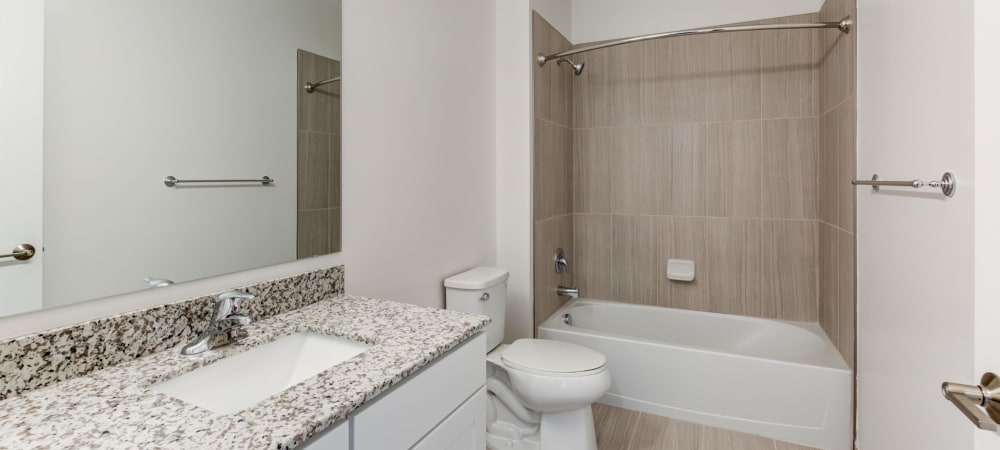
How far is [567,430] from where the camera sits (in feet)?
5.95

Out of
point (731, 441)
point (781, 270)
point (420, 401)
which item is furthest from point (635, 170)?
point (420, 401)

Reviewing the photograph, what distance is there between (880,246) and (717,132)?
134 cm

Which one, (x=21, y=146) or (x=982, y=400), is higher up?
(x=21, y=146)

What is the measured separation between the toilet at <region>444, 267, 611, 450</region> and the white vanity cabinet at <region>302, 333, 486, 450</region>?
559 mm

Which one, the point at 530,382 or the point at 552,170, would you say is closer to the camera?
the point at 530,382

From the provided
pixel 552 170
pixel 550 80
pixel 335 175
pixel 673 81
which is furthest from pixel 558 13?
pixel 335 175

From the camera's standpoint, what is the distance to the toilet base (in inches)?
71.0

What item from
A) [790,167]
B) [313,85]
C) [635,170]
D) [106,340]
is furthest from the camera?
[635,170]

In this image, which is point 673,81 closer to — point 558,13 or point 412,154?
point 558,13

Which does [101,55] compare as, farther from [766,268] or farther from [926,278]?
[766,268]

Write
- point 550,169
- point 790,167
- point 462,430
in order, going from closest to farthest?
1. point 462,430
2. point 790,167
3. point 550,169

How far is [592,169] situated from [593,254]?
1.94ft

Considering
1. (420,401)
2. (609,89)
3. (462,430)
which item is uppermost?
(609,89)

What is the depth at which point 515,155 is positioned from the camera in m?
2.44
